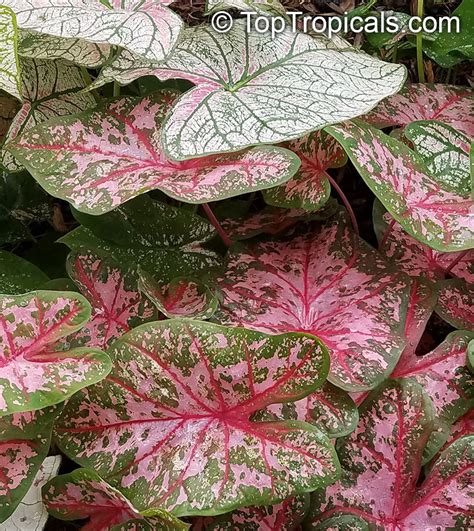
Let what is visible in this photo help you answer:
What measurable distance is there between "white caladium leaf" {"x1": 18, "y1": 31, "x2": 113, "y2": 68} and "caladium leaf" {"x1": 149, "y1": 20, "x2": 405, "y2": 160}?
0.13m

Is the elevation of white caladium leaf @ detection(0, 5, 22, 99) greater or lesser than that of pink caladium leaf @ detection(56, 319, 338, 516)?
greater

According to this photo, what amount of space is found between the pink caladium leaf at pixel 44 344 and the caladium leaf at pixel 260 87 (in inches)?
10.2

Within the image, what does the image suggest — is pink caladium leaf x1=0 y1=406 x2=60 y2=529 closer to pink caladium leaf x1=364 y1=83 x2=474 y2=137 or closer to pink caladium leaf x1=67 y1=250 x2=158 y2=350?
pink caladium leaf x1=67 y1=250 x2=158 y2=350

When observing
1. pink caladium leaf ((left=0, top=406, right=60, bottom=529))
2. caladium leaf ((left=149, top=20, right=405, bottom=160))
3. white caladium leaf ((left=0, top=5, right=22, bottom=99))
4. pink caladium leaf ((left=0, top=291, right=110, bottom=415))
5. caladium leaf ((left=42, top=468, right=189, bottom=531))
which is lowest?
caladium leaf ((left=42, top=468, right=189, bottom=531))

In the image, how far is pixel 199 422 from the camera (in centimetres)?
95

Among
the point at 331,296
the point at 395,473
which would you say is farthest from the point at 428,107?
the point at 395,473

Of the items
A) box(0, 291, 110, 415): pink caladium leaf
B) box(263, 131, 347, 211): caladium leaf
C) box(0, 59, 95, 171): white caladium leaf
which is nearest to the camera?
box(0, 291, 110, 415): pink caladium leaf

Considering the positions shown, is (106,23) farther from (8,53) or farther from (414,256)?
(414,256)

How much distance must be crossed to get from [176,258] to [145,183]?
0.20m

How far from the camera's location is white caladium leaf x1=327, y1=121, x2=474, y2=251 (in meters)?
0.96

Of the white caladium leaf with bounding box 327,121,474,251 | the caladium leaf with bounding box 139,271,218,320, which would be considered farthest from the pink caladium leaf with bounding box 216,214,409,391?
the white caladium leaf with bounding box 327,121,474,251

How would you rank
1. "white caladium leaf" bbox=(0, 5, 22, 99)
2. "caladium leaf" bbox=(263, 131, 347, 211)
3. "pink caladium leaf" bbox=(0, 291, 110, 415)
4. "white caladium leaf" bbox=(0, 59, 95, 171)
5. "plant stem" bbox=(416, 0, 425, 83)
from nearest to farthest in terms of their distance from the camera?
"pink caladium leaf" bbox=(0, 291, 110, 415) → "white caladium leaf" bbox=(0, 5, 22, 99) → "caladium leaf" bbox=(263, 131, 347, 211) → "white caladium leaf" bbox=(0, 59, 95, 171) → "plant stem" bbox=(416, 0, 425, 83)

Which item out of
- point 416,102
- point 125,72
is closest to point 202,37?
point 125,72

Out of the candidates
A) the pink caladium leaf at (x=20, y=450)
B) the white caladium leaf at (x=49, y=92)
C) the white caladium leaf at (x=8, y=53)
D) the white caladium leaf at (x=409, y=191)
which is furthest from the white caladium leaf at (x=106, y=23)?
the pink caladium leaf at (x=20, y=450)
